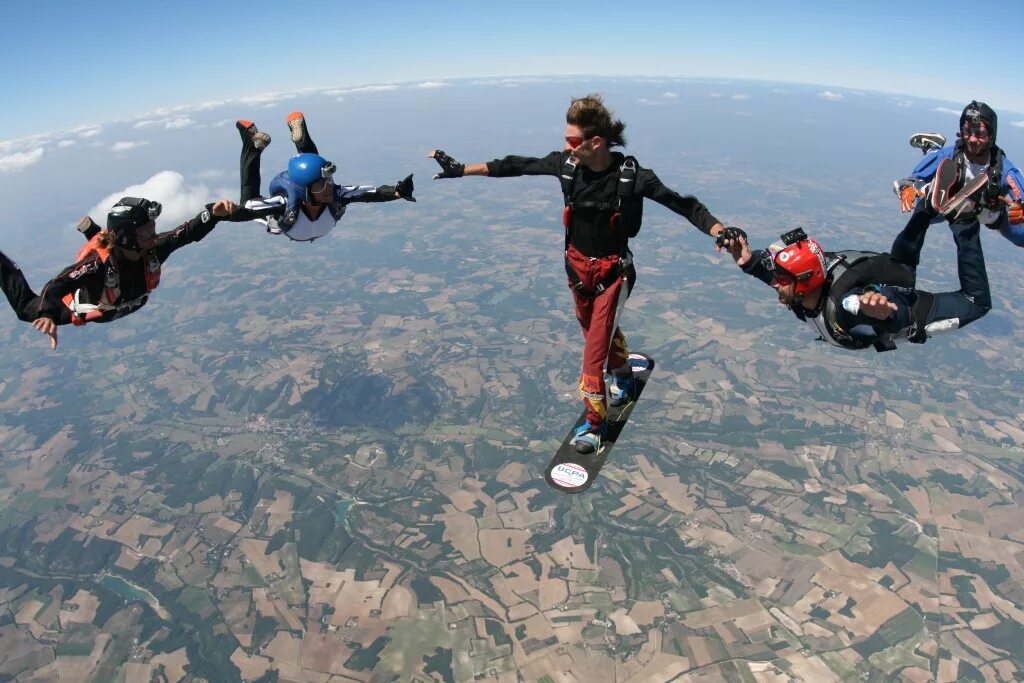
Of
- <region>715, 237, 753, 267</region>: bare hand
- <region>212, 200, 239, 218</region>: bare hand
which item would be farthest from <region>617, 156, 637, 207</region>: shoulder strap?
<region>212, 200, 239, 218</region>: bare hand

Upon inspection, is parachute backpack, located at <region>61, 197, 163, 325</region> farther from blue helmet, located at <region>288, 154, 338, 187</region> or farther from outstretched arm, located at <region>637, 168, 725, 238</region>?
outstretched arm, located at <region>637, 168, 725, 238</region>

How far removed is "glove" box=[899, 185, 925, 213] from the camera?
6648mm

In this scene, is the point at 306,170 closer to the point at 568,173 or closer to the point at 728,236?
the point at 568,173

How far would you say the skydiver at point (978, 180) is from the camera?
608cm

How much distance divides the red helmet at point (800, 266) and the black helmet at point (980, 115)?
279 cm

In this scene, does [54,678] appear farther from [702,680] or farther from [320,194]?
[320,194]

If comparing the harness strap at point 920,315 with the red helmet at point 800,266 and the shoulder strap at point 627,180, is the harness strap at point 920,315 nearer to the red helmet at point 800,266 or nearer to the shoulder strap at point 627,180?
the red helmet at point 800,266

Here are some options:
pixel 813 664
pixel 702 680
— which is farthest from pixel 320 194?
pixel 813 664

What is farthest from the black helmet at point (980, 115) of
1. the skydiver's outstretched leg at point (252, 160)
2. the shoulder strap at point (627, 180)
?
the skydiver's outstretched leg at point (252, 160)

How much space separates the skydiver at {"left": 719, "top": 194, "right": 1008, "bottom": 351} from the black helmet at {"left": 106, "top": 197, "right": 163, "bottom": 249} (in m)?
8.26

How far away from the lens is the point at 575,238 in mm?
6703

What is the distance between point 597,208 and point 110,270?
7.40m

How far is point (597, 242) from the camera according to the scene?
256 inches

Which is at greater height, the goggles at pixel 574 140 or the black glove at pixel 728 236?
the goggles at pixel 574 140
